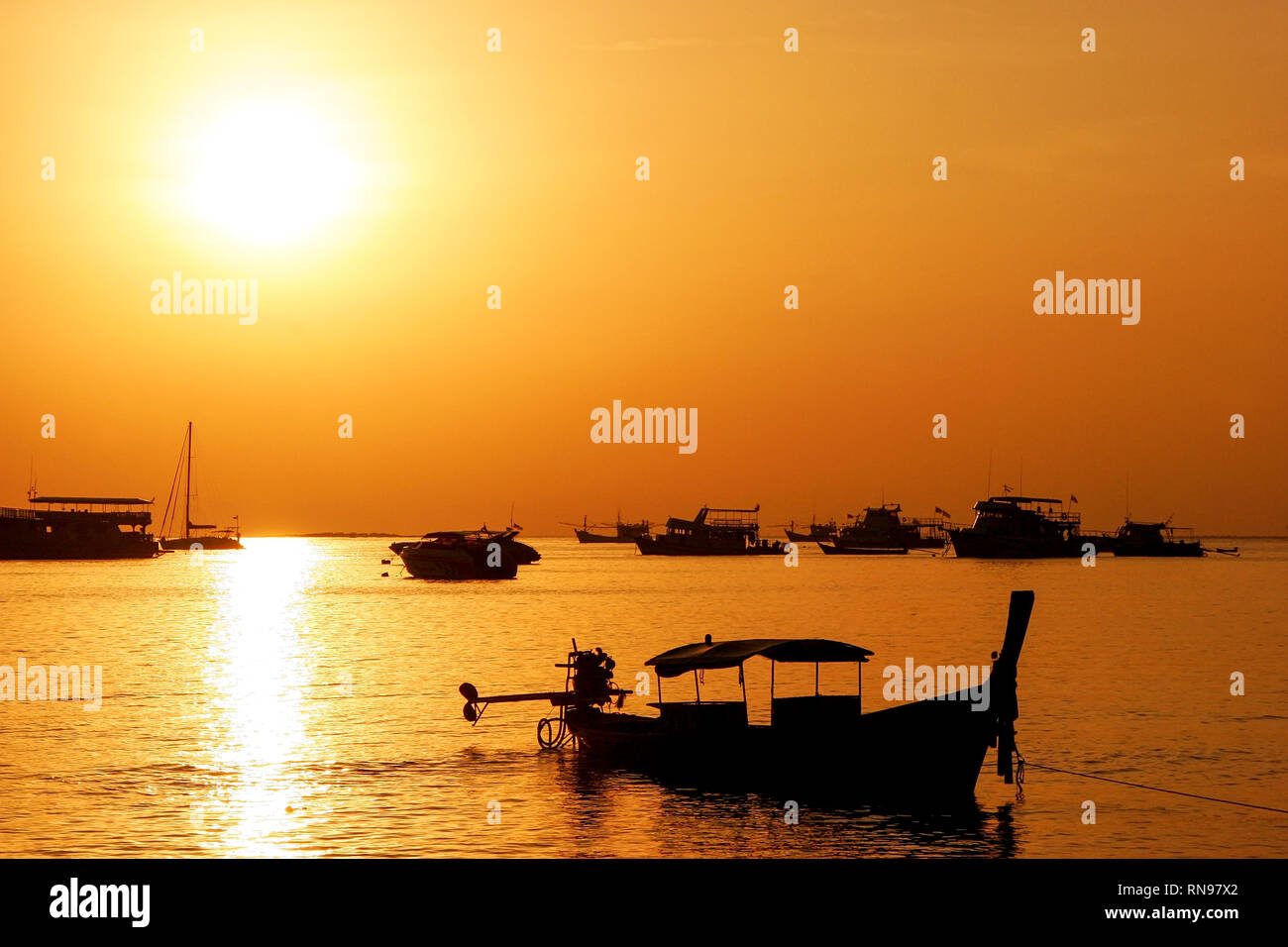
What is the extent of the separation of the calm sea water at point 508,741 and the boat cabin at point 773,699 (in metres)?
1.80

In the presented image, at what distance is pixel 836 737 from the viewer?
28812 millimetres

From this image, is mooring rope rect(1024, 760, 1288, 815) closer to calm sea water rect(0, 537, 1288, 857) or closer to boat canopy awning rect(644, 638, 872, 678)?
calm sea water rect(0, 537, 1288, 857)

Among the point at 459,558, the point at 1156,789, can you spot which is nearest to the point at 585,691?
the point at 1156,789

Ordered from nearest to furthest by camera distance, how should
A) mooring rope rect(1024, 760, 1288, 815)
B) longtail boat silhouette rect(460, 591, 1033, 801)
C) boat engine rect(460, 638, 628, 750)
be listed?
longtail boat silhouette rect(460, 591, 1033, 801)
mooring rope rect(1024, 760, 1288, 815)
boat engine rect(460, 638, 628, 750)

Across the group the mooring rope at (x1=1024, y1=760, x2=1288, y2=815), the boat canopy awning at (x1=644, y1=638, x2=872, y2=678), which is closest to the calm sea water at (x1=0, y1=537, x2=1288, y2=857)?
the mooring rope at (x1=1024, y1=760, x2=1288, y2=815)

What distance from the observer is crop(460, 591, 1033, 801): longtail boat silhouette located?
28203 mm

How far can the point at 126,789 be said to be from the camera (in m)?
31.3

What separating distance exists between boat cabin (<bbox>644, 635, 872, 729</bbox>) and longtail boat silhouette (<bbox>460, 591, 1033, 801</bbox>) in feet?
0.09

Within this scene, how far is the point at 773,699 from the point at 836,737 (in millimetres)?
1679

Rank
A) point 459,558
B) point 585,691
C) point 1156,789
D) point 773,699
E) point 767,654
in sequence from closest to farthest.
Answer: point 773,699, point 767,654, point 1156,789, point 585,691, point 459,558

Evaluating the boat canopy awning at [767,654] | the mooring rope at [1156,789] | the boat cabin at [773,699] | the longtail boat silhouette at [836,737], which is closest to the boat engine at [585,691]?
the longtail boat silhouette at [836,737]

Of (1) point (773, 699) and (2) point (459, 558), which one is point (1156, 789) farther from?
(2) point (459, 558)

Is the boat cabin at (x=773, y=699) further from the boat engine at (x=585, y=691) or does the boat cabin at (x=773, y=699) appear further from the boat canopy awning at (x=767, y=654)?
the boat engine at (x=585, y=691)
